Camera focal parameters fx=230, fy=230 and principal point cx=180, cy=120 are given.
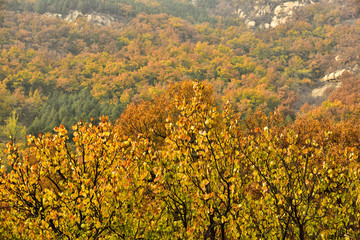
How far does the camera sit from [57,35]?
350 ft

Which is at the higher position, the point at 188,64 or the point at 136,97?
the point at 188,64

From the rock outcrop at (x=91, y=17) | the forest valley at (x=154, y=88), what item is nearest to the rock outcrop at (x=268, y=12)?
the forest valley at (x=154, y=88)

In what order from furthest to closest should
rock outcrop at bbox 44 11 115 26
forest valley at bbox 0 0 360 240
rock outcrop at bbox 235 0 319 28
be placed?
rock outcrop at bbox 235 0 319 28 < rock outcrop at bbox 44 11 115 26 < forest valley at bbox 0 0 360 240

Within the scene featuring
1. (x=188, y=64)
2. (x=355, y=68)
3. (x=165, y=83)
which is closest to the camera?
(x=165, y=83)

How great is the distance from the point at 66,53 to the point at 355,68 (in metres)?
116

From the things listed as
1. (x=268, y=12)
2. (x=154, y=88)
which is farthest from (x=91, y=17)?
(x=268, y=12)

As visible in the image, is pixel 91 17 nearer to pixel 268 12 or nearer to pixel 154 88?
pixel 154 88

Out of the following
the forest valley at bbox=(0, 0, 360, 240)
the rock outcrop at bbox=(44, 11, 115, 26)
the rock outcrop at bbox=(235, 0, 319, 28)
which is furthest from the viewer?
the rock outcrop at bbox=(235, 0, 319, 28)

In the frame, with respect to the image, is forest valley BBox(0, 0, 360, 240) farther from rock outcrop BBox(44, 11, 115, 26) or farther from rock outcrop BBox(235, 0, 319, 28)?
rock outcrop BBox(235, 0, 319, 28)

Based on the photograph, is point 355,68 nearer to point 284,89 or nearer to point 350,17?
point 284,89

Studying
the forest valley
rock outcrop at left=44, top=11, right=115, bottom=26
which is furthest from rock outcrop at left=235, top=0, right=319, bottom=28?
rock outcrop at left=44, top=11, right=115, bottom=26

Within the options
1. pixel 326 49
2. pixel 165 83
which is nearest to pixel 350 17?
pixel 326 49

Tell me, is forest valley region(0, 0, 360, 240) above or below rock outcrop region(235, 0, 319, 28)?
below

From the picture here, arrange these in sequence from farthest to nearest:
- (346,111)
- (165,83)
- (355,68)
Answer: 1. (355,68)
2. (165,83)
3. (346,111)
